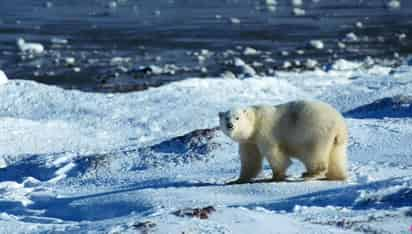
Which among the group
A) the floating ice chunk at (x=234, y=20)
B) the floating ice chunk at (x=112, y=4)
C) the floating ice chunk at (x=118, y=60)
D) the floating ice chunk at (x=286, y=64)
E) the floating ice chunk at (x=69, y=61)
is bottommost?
the floating ice chunk at (x=286, y=64)

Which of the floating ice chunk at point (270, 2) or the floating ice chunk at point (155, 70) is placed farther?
the floating ice chunk at point (270, 2)

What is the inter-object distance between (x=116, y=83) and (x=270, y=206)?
8.99 meters

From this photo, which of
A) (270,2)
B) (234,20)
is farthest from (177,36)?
(270,2)

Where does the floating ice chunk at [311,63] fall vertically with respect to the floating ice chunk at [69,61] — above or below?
below

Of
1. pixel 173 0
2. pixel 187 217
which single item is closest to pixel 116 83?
pixel 187 217

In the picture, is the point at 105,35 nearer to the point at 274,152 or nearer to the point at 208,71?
the point at 208,71

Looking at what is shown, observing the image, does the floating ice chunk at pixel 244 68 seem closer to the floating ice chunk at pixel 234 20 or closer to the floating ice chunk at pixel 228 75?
the floating ice chunk at pixel 228 75

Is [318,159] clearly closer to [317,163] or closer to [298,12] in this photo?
[317,163]

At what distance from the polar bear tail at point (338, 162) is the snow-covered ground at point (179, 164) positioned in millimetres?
206

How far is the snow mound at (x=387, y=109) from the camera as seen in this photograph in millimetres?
8570

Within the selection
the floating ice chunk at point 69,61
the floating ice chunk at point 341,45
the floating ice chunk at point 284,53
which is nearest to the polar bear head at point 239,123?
the floating ice chunk at point 69,61

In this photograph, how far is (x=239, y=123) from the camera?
5.62m

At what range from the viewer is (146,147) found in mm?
7559

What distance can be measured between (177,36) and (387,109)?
33.0 ft
